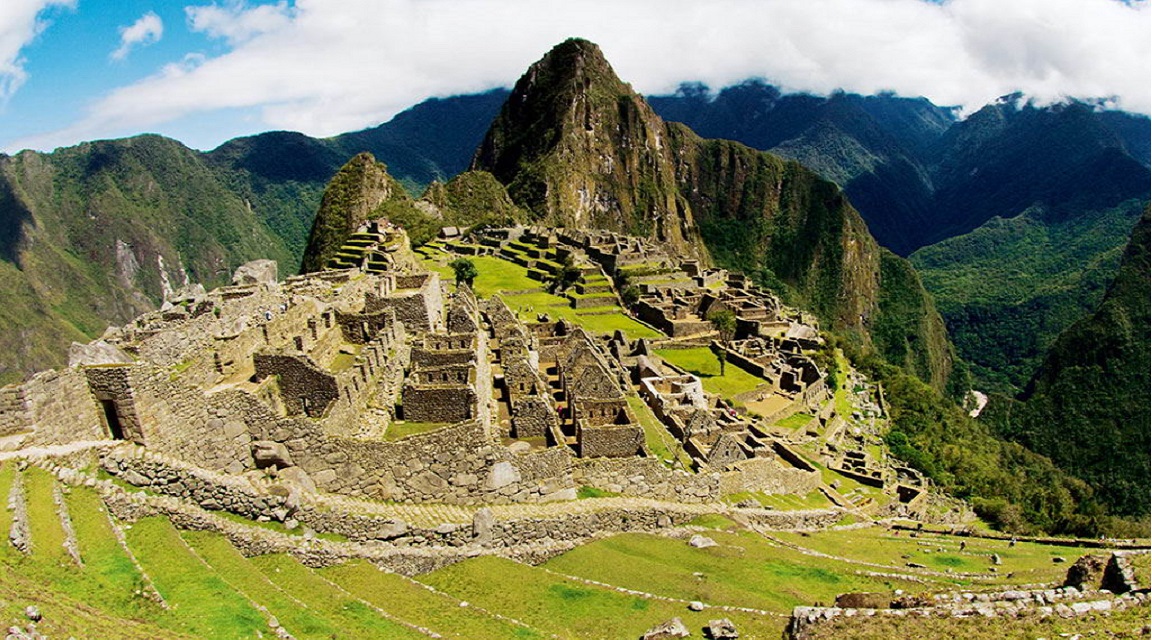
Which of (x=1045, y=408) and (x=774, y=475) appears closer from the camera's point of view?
(x=774, y=475)

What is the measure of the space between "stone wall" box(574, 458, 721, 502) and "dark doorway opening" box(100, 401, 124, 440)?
10603mm

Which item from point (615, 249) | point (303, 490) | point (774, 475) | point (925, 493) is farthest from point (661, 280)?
point (303, 490)

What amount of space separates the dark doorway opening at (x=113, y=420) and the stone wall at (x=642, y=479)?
10603mm

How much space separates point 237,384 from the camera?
63.0 ft

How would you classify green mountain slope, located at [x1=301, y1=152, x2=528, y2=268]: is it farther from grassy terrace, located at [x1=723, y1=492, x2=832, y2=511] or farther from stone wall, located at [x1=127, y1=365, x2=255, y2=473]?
stone wall, located at [x1=127, y1=365, x2=255, y2=473]

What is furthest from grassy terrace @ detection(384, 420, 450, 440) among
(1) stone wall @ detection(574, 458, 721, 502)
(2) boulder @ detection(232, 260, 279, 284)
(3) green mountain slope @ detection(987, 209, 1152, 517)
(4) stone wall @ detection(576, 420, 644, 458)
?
(3) green mountain slope @ detection(987, 209, 1152, 517)

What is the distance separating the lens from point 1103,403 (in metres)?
142

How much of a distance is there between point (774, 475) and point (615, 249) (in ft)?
235

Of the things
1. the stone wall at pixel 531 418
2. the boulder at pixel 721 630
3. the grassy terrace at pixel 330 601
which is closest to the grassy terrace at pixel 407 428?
the stone wall at pixel 531 418

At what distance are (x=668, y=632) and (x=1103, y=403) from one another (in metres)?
160

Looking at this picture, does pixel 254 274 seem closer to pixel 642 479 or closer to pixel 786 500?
pixel 642 479

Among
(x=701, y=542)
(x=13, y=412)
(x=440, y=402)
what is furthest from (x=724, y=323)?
(x=13, y=412)

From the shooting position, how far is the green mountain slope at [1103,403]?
371ft

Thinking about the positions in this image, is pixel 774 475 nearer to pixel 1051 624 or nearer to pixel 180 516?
pixel 1051 624
